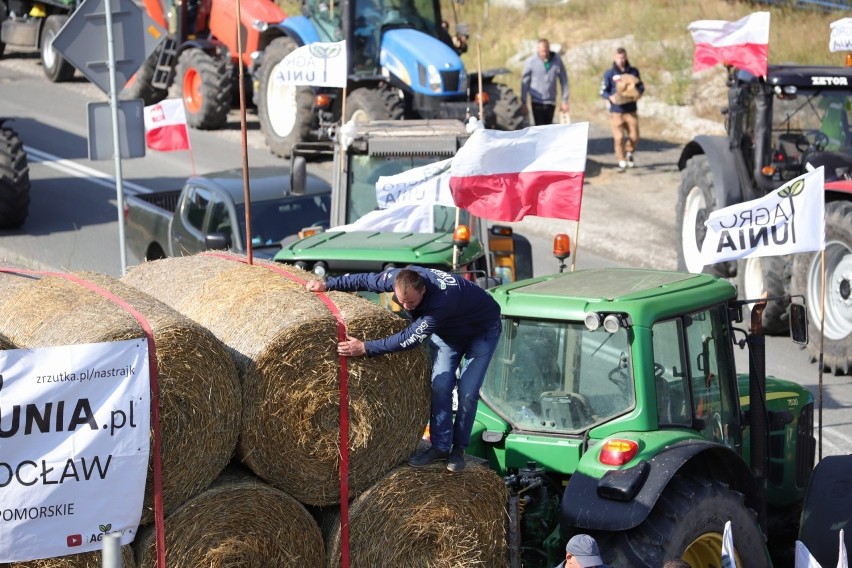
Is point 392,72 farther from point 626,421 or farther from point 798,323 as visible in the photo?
point 626,421

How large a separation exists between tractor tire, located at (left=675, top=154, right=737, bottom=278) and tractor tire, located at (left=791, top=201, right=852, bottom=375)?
6.20 feet

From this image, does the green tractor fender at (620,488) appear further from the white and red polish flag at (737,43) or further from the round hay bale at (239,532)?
→ the white and red polish flag at (737,43)

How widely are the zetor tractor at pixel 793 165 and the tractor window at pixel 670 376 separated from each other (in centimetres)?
609

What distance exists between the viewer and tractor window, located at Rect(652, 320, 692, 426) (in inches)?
253

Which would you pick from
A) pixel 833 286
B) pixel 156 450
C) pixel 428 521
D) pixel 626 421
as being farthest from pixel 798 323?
pixel 833 286

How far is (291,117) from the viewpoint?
20141mm

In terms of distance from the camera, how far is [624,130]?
66.9 feet

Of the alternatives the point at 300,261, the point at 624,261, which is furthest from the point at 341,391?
the point at 624,261

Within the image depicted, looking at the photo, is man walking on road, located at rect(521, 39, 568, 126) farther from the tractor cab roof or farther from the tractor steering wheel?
the tractor cab roof

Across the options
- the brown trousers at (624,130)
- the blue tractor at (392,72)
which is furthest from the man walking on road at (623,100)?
the blue tractor at (392,72)

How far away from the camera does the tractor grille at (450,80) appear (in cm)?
1806

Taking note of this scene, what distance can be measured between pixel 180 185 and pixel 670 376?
1358 centimetres

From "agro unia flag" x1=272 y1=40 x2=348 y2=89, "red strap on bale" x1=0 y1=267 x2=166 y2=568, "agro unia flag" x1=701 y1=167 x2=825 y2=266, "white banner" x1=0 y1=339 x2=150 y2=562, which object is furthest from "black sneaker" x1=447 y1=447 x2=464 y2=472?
"agro unia flag" x1=272 y1=40 x2=348 y2=89

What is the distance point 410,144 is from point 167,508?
688 centimetres
